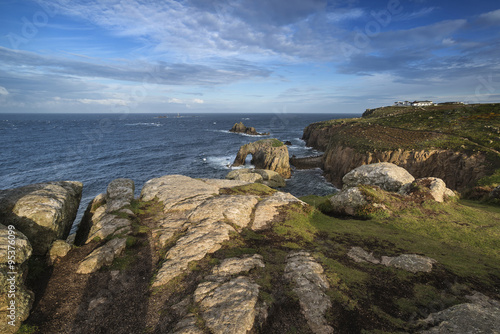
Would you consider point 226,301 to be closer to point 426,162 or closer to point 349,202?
point 349,202

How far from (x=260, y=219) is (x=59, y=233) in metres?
11.8

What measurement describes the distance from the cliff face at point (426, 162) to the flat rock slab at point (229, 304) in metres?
32.8

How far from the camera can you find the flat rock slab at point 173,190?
17375mm

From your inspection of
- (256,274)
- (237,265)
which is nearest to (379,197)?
(256,274)

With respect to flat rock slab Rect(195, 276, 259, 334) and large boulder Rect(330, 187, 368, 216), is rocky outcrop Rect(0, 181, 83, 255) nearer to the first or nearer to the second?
flat rock slab Rect(195, 276, 259, 334)

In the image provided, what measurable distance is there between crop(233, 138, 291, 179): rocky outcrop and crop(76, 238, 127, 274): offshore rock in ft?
150

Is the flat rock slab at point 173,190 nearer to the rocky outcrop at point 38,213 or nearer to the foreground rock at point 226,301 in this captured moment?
the rocky outcrop at point 38,213

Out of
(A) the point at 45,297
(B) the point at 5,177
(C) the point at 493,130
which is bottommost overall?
(B) the point at 5,177

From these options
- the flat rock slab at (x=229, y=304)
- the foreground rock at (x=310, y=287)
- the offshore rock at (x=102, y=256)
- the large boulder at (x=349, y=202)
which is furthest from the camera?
the large boulder at (x=349, y=202)

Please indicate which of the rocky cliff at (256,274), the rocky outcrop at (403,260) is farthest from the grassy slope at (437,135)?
the rocky outcrop at (403,260)

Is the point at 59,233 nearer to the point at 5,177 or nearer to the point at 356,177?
the point at 356,177

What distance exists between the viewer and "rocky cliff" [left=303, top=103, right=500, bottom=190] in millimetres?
32225

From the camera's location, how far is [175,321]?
7277mm

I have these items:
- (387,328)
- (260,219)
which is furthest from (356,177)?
(387,328)
